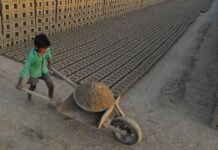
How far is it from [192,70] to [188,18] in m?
7.40

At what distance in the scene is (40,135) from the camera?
13.7ft

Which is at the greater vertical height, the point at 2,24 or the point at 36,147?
the point at 2,24

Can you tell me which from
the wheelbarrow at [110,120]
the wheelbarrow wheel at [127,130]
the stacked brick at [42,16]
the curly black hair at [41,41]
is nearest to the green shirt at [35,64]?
the curly black hair at [41,41]

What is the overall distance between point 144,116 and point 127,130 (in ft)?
3.13

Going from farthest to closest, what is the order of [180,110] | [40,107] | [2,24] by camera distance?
[2,24], [180,110], [40,107]

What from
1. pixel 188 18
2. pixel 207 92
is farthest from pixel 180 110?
pixel 188 18

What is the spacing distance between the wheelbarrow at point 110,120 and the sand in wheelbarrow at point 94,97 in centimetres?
7

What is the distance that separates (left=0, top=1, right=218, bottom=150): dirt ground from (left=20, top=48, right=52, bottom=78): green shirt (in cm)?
65

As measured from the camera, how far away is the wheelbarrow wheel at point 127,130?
13.0 feet

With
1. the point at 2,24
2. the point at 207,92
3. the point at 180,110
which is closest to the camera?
the point at 180,110

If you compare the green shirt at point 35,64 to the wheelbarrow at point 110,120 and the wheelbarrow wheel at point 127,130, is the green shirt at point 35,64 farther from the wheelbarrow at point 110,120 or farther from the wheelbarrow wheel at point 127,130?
the wheelbarrow wheel at point 127,130

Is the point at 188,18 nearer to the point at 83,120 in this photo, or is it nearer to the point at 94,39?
the point at 94,39

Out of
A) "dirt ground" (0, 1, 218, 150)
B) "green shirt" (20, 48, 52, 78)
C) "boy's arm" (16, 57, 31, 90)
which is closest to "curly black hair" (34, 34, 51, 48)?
"green shirt" (20, 48, 52, 78)

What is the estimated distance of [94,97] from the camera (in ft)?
13.7
